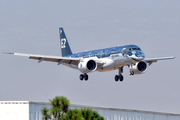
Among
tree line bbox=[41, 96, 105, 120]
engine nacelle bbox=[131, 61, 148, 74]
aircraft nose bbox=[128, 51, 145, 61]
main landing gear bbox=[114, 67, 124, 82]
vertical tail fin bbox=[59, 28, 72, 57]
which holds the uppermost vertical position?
vertical tail fin bbox=[59, 28, 72, 57]

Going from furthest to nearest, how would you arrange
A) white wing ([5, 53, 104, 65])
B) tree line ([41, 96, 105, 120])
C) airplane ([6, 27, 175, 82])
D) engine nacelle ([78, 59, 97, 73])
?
white wing ([5, 53, 104, 65]) < engine nacelle ([78, 59, 97, 73]) < airplane ([6, 27, 175, 82]) < tree line ([41, 96, 105, 120])

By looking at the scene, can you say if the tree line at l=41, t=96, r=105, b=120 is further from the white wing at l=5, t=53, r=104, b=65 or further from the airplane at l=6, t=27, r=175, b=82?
the white wing at l=5, t=53, r=104, b=65

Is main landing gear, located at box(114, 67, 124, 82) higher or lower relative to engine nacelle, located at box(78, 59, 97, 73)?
lower

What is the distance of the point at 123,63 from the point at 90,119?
26.7m

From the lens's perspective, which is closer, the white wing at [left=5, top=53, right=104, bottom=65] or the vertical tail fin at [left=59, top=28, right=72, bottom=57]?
the white wing at [left=5, top=53, right=104, bottom=65]

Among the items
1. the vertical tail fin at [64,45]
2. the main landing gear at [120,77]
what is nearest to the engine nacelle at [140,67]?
the main landing gear at [120,77]

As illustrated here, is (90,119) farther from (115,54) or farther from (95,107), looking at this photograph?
(115,54)

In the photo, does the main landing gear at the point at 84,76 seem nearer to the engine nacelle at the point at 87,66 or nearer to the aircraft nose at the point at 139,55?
the engine nacelle at the point at 87,66

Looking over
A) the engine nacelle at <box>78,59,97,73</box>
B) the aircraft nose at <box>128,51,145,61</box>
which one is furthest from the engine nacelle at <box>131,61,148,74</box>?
the engine nacelle at <box>78,59,97,73</box>

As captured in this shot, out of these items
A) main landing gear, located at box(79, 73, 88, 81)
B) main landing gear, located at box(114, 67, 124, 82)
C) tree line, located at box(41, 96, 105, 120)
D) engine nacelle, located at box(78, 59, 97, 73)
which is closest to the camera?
tree line, located at box(41, 96, 105, 120)

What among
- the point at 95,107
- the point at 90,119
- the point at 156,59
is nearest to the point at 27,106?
the point at 95,107

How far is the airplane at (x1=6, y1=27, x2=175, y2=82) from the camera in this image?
2795 inches

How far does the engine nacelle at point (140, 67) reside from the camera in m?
76.0

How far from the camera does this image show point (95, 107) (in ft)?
227
